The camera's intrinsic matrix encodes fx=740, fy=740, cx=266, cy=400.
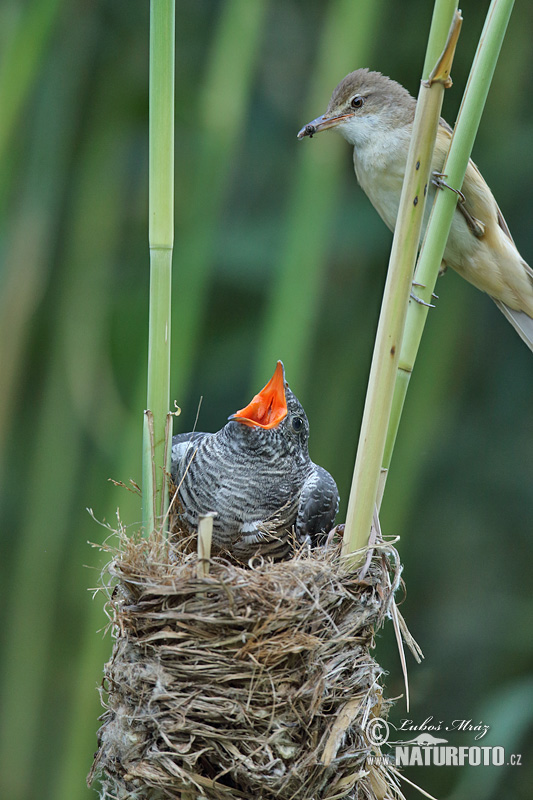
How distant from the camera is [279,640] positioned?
836 millimetres

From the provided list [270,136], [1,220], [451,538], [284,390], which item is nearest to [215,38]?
[270,136]

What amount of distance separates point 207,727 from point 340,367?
1.15m

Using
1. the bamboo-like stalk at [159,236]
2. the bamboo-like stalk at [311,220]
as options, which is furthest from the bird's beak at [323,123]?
the bamboo-like stalk at [159,236]

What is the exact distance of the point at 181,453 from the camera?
127 cm

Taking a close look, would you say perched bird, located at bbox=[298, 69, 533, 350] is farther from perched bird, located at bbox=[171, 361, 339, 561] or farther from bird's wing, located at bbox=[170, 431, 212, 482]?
bird's wing, located at bbox=[170, 431, 212, 482]

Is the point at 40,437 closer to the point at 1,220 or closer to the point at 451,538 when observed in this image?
the point at 1,220

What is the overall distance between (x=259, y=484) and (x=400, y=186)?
0.65 meters

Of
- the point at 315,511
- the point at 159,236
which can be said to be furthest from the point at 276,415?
the point at 159,236

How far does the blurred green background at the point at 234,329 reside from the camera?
5.47 ft

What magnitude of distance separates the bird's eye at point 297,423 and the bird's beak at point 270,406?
29 mm

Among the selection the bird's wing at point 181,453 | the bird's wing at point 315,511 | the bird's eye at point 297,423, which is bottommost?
the bird's wing at point 315,511

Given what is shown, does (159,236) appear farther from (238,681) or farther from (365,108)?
(365,108)

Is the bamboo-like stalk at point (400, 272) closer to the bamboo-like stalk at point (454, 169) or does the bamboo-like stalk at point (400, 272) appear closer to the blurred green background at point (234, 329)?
the bamboo-like stalk at point (454, 169)

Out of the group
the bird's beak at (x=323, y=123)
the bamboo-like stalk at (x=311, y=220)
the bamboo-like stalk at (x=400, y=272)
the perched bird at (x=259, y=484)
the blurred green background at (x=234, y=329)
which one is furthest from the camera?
the blurred green background at (x=234, y=329)
